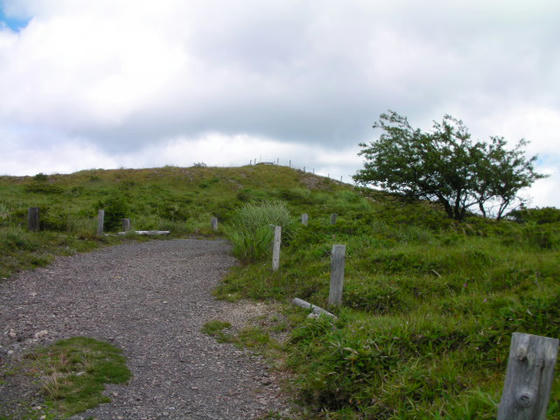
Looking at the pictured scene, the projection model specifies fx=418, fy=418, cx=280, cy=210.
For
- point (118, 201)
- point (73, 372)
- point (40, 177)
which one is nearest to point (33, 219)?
point (118, 201)

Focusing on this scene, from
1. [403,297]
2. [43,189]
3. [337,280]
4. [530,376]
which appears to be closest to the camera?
[530,376]

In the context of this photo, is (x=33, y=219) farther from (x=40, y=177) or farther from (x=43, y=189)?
(x=40, y=177)

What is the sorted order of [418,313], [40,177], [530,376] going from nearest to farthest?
[530,376], [418,313], [40,177]

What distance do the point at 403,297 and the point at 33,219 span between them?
1172cm

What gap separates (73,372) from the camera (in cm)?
410

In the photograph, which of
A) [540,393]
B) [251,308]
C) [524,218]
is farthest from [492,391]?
[524,218]

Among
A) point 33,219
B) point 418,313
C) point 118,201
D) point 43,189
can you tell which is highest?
point 43,189

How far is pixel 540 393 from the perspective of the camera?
2.28 m

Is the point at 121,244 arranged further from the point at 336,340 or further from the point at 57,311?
the point at 336,340

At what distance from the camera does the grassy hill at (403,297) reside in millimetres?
3355

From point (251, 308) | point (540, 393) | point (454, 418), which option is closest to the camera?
point (540, 393)

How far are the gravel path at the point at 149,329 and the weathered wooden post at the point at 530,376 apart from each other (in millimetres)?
2070

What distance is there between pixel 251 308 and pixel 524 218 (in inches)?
288

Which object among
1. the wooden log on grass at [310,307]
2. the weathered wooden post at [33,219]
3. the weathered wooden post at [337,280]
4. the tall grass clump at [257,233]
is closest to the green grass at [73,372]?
the wooden log on grass at [310,307]
